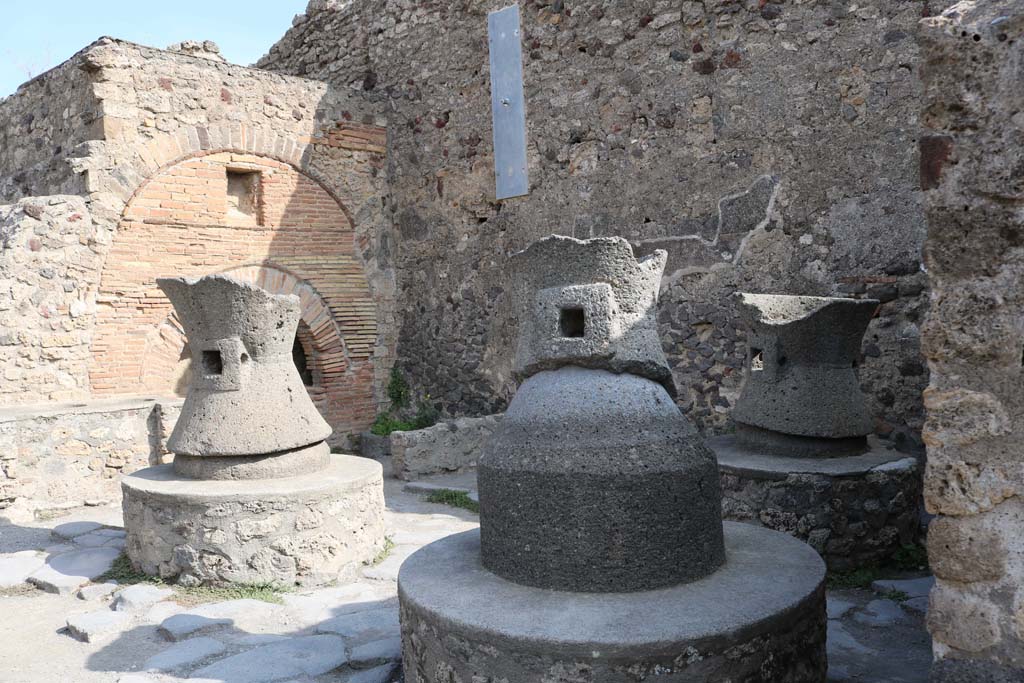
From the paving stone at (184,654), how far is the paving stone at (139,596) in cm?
63

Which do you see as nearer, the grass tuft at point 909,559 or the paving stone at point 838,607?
the paving stone at point 838,607

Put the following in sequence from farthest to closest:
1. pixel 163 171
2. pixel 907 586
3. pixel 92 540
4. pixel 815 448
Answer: pixel 163 171
pixel 92 540
pixel 815 448
pixel 907 586

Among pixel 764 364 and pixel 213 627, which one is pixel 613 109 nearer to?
pixel 764 364

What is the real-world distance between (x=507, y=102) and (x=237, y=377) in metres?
4.38

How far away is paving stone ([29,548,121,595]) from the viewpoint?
4.66 m

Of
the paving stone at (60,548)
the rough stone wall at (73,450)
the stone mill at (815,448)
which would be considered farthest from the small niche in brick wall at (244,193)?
the stone mill at (815,448)

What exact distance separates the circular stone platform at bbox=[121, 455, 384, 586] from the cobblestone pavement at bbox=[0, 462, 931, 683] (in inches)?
5.7

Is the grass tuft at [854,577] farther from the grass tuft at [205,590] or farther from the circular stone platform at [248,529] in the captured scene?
the grass tuft at [205,590]

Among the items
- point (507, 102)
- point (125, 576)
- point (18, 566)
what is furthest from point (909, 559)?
point (507, 102)

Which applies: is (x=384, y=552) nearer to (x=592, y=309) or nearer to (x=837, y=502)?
(x=837, y=502)

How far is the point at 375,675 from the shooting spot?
3406 mm

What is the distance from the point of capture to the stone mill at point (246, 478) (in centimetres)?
456

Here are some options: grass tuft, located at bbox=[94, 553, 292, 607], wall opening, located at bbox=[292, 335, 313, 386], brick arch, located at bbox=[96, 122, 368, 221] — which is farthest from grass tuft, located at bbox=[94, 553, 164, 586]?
wall opening, located at bbox=[292, 335, 313, 386]

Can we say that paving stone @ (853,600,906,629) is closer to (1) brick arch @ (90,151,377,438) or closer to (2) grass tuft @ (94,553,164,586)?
(2) grass tuft @ (94,553,164,586)
